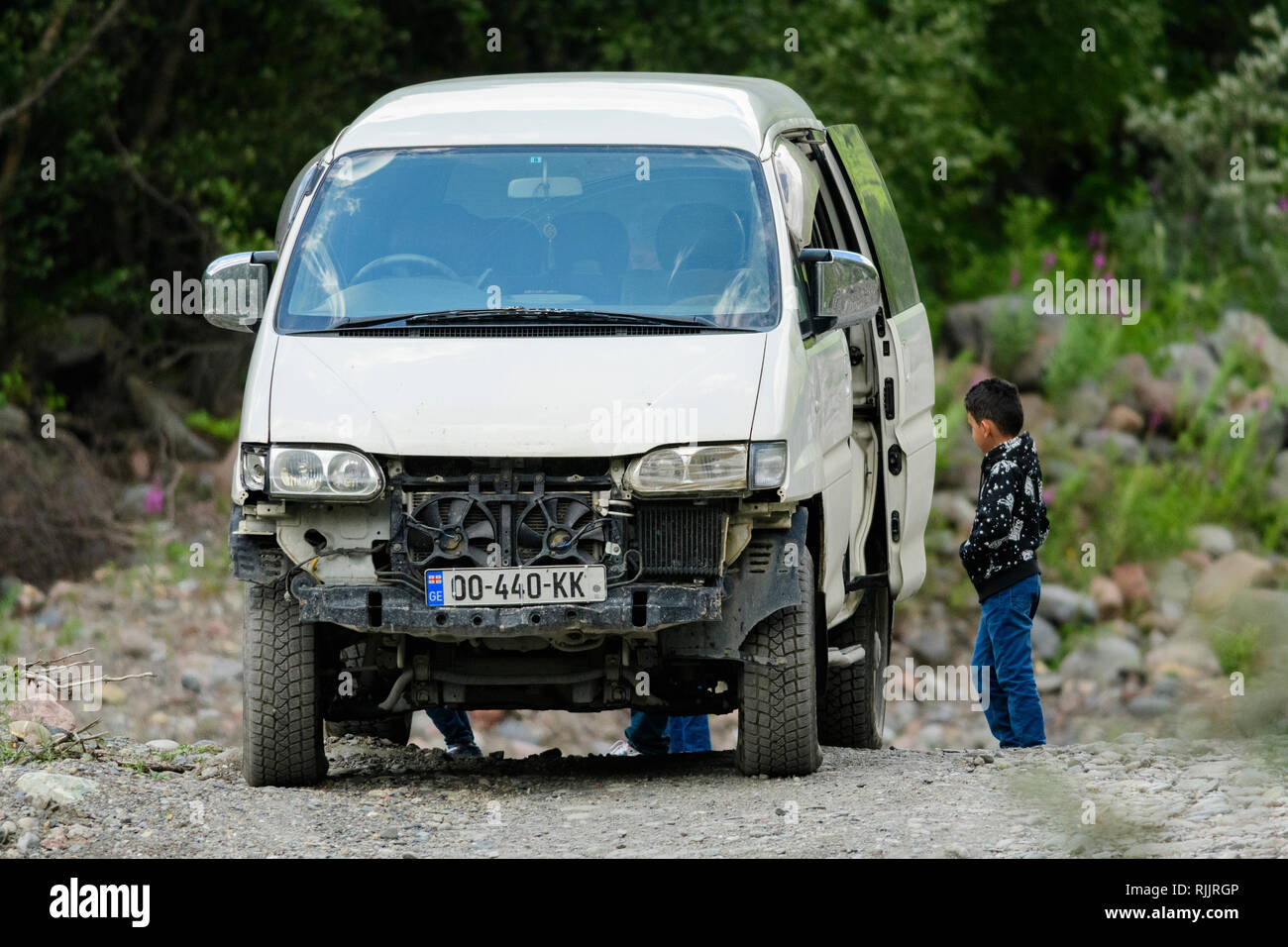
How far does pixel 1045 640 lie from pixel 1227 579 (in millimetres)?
1576

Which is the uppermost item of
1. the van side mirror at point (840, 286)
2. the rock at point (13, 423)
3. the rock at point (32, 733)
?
the van side mirror at point (840, 286)

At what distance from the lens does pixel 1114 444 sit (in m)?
18.3

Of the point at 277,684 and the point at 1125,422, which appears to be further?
the point at 1125,422

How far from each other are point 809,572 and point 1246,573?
10.4 m

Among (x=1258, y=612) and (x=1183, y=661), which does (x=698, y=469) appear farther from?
(x=1183, y=661)

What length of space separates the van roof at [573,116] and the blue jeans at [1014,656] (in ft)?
7.50

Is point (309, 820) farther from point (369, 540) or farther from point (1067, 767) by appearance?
point (1067, 767)

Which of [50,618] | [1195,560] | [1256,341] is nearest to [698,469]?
[50,618]

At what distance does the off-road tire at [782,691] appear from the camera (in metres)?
7.15

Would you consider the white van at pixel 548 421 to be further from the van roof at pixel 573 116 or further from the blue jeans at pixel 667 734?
the blue jeans at pixel 667 734

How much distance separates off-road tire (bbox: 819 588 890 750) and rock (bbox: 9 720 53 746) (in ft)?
10.9

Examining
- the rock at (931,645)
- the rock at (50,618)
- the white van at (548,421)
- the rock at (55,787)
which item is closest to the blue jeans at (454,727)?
the white van at (548,421)

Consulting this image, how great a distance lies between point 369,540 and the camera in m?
6.90

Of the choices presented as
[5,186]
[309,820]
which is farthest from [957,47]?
[309,820]
